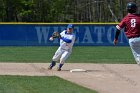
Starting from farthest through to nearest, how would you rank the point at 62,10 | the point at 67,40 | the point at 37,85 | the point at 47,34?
the point at 62,10
the point at 47,34
the point at 67,40
the point at 37,85

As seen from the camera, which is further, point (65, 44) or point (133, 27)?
point (65, 44)

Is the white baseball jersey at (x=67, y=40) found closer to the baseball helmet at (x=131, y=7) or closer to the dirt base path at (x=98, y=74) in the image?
the dirt base path at (x=98, y=74)

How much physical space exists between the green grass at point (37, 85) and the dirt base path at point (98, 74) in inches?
19.0

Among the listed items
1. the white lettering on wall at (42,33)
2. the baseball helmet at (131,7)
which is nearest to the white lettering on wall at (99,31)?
the white lettering on wall at (42,33)

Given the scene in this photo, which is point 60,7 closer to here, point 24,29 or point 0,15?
point 0,15

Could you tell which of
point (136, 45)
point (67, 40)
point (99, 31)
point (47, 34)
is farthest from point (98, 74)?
point (99, 31)

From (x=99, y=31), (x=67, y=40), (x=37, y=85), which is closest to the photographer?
(x=37, y=85)

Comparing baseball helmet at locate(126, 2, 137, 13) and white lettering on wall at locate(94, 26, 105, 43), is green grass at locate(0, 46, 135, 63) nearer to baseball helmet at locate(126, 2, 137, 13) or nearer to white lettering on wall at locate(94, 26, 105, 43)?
white lettering on wall at locate(94, 26, 105, 43)

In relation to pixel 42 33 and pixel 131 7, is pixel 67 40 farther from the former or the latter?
pixel 42 33

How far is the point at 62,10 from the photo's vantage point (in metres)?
59.3

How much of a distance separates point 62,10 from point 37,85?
47.3m

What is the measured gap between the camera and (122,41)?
3556cm

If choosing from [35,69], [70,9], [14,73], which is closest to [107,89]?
[14,73]

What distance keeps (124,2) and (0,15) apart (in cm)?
1596
